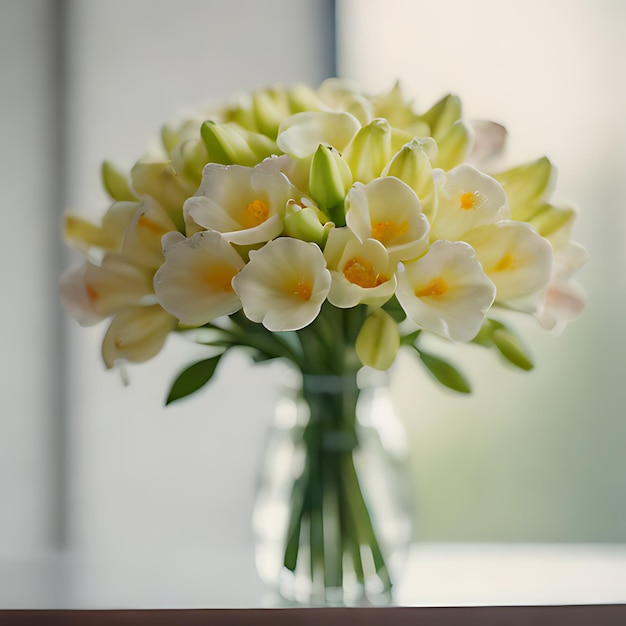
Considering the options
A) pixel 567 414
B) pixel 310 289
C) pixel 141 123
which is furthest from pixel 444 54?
pixel 310 289

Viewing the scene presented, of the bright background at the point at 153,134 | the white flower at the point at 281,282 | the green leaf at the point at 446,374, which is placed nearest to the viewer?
the white flower at the point at 281,282

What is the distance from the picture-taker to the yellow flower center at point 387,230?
52 centimetres

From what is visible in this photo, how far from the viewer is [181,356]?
3.36 ft

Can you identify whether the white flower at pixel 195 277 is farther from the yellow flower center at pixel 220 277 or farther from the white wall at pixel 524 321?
the white wall at pixel 524 321

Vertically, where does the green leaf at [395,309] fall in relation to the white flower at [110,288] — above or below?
below

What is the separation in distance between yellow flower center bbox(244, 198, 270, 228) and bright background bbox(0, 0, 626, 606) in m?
0.50

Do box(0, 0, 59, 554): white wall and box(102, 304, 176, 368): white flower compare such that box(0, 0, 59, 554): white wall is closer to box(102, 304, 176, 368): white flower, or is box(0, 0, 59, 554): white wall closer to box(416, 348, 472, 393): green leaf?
box(102, 304, 176, 368): white flower

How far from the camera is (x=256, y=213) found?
0.54m

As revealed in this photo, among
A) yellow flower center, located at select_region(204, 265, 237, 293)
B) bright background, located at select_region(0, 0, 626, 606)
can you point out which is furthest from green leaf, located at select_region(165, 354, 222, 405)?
bright background, located at select_region(0, 0, 626, 606)

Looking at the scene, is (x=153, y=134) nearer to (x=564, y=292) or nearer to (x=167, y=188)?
(x=167, y=188)

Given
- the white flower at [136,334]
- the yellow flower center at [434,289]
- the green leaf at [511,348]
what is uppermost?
the yellow flower center at [434,289]

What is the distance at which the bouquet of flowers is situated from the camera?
1.67 feet

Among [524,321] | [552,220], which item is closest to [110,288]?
[552,220]

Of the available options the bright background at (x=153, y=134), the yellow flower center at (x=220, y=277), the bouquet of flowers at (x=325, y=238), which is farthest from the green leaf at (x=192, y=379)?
the bright background at (x=153, y=134)
